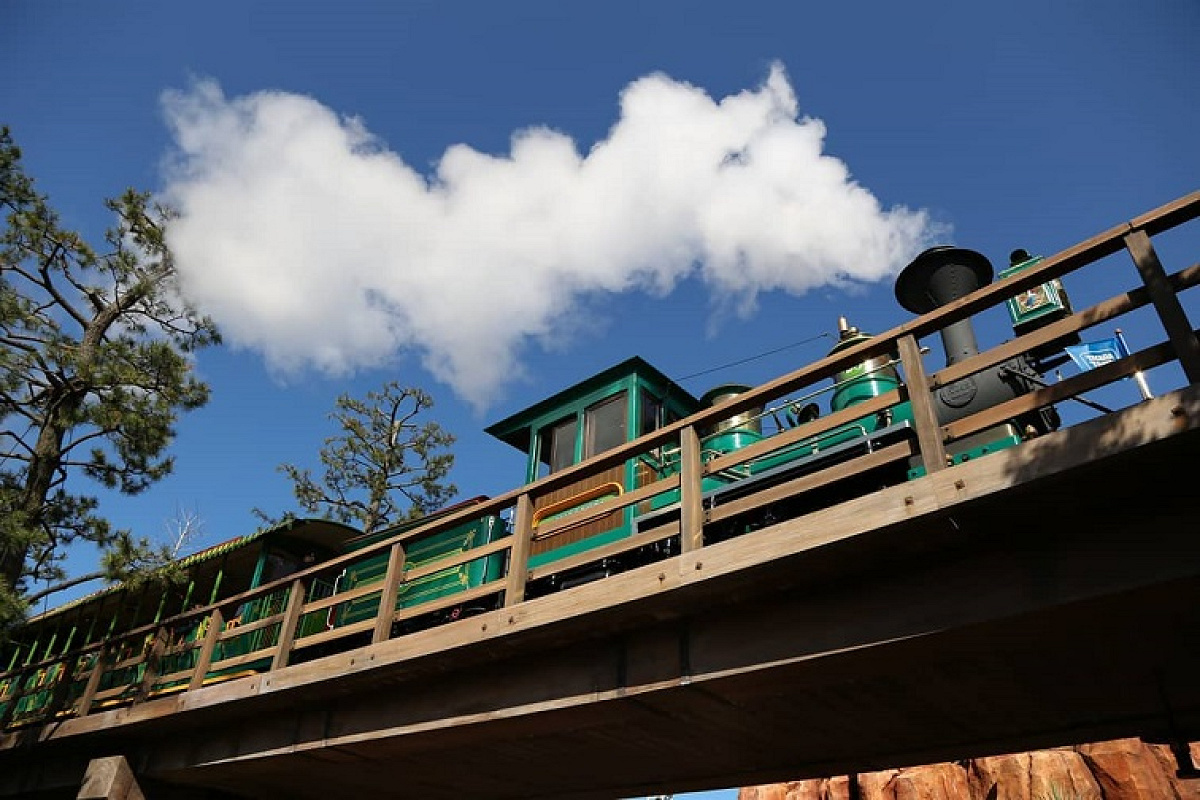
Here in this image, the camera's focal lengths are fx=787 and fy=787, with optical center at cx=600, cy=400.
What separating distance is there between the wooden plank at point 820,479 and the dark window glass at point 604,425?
466 centimetres

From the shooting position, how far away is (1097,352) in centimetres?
681

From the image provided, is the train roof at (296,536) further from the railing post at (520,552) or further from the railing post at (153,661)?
the railing post at (520,552)

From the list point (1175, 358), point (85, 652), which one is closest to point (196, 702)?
point (85, 652)

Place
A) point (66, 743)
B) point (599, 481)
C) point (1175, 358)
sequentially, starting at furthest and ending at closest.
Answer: point (66, 743), point (599, 481), point (1175, 358)

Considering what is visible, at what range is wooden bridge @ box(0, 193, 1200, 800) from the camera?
4027 millimetres

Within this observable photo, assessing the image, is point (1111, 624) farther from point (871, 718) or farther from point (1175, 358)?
point (871, 718)

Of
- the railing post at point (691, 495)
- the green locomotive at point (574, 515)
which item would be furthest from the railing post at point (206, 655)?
the railing post at point (691, 495)

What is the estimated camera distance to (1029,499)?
160 inches

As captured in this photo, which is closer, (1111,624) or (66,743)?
(1111,624)

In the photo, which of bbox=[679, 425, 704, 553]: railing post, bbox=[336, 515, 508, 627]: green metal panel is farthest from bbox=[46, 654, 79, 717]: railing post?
bbox=[679, 425, 704, 553]: railing post

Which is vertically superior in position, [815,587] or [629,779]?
[815,587]

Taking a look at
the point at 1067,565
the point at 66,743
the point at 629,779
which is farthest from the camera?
the point at 66,743

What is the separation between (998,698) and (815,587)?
6.71 feet

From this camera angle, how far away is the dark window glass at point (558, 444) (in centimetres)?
1082
